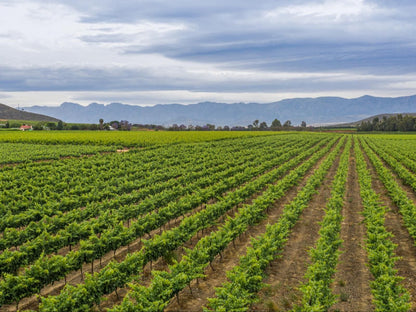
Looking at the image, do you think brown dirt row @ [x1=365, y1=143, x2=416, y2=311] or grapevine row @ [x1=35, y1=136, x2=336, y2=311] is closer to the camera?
grapevine row @ [x1=35, y1=136, x2=336, y2=311]

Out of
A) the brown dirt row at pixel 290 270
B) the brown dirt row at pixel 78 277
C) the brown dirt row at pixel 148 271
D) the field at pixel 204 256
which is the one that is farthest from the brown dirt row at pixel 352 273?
the brown dirt row at pixel 78 277

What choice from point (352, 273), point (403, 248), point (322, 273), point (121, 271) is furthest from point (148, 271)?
point (403, 248)

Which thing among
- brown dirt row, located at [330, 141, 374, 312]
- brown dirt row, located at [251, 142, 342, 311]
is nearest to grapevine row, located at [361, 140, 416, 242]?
brown dirt row, located at [330, 141, 374, 312]

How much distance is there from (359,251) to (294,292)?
3951mm

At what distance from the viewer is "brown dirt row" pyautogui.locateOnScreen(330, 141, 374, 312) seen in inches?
306

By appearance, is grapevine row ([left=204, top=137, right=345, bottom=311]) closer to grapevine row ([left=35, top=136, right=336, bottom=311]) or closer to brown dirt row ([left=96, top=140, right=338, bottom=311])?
brown dirt row ([left=96, top=140, right=338, bottom=311])

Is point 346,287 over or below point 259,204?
below

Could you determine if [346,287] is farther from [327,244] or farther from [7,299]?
[7,299]

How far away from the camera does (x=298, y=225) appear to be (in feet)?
43.4

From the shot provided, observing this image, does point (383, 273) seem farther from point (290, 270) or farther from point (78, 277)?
point (78, 277)

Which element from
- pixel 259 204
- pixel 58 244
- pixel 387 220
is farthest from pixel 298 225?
pixel 58 244

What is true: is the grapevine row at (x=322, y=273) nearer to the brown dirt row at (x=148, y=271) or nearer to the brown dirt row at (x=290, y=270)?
the brown dirt row at (x=290, y=270)

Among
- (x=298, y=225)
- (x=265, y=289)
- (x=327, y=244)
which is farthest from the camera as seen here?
(x=298, y=225)

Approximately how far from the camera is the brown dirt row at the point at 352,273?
25.5ft
